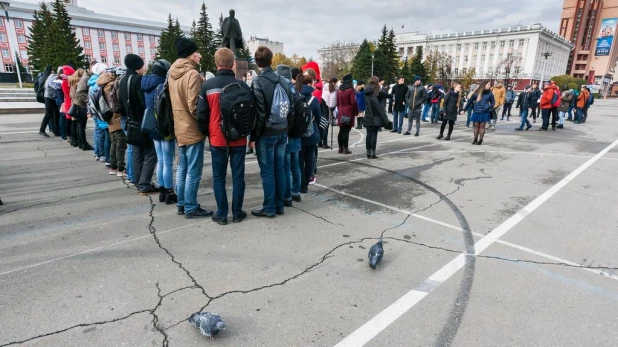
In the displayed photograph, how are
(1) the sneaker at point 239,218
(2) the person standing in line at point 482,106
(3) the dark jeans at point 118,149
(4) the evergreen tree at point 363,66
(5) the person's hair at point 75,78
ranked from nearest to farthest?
1. (1) the sneaker at point 239,218
2. (3) the dark jeans at point 118,149
3. (5) the person's hair at point 75,78
4. (2) the person standing in line at point 482,106
5. (4) the evergreen tree at point 363,66

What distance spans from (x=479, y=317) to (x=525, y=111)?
1534 cm

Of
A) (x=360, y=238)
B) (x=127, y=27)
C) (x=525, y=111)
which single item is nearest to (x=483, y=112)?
(x=525, y=111)

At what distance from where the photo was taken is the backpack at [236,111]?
379 centimetres

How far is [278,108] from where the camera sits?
4191 mm

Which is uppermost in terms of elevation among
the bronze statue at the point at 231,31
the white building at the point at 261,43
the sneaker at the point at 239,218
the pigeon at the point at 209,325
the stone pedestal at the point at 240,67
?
the white building at the point at 261,43

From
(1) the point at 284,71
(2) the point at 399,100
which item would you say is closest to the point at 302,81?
(1) the point at 284,71

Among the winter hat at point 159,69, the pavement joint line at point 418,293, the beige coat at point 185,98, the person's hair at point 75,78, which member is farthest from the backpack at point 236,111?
the person's hair at point 75,78

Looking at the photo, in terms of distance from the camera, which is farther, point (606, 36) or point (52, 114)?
point (606, 36)

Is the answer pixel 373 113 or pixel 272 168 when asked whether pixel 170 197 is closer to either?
pixel 272 168

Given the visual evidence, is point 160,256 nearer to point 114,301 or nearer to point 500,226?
point 114,301

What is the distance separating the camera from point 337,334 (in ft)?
8.27

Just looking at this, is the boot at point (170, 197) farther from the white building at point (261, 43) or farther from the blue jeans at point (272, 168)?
the white building at point (261, 43)

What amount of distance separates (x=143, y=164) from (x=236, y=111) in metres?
2.50

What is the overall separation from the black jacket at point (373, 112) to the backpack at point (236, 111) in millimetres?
4761
